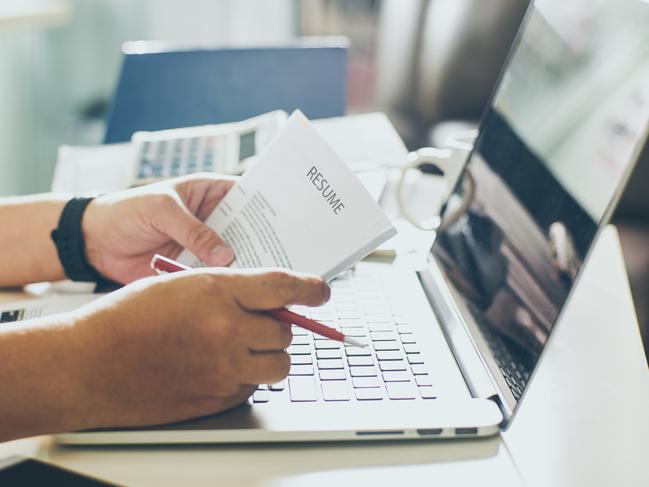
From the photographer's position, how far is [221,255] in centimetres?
65

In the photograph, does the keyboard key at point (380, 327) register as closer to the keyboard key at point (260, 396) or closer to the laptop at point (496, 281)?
the laptop at point (496, 281)

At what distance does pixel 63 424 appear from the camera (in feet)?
1.69

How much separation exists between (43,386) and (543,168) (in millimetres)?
480

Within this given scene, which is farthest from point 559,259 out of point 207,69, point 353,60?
point 353,60

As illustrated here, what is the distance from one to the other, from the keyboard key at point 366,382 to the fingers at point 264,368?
75mm

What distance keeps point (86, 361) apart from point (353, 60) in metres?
2.35

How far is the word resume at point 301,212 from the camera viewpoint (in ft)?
1.87

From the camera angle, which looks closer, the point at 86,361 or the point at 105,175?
the point at 86,361

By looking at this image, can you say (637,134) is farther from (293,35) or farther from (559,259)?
(293,35)

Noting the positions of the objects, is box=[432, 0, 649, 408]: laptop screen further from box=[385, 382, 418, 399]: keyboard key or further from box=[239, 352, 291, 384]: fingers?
box=[239, 352, 291, 384]: fingers

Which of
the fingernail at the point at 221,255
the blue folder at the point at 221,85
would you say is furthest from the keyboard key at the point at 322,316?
the blue folder at the point at 221,85

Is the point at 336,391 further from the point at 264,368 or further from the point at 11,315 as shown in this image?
the point at 11,315

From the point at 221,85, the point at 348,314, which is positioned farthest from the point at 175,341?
the point at 221,85

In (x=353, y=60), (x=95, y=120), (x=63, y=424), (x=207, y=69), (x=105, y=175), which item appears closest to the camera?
(x=63, y=424)
